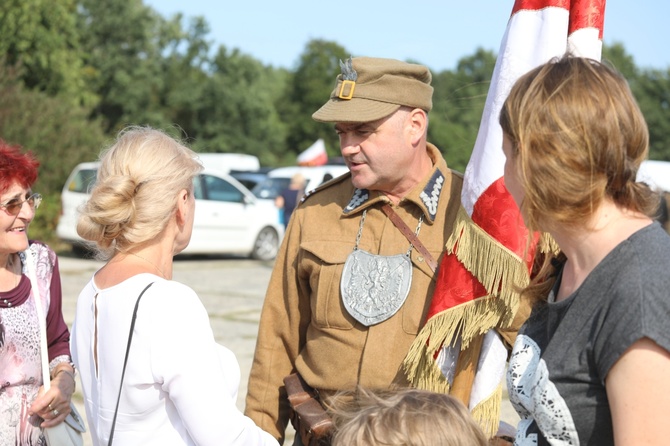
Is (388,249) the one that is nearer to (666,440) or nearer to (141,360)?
(141,360)

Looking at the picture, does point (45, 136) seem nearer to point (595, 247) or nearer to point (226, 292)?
point (226, 292)

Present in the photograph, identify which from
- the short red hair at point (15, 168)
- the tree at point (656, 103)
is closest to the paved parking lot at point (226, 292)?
the short red hair at point (15, 168)

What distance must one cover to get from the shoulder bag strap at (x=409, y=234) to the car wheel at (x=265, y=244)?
13.0 m

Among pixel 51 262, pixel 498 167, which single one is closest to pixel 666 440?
pixel 498 167

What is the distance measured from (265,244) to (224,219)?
134 cm

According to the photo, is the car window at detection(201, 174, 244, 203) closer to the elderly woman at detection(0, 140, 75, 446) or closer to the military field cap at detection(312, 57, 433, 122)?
the elderly woman at detection(0, 140, 75, 446)

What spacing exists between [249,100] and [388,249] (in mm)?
44906

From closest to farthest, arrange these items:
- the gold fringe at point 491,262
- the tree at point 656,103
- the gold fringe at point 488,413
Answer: the gold fringe at point 491,262
the gold fringe at point 488,413
the tree at point 656,103

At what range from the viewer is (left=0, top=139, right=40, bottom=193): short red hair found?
3.13 meters

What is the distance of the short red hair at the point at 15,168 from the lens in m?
3.13

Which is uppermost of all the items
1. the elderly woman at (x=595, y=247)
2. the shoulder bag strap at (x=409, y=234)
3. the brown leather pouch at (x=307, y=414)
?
the elderly woman at (x=595, y=247)

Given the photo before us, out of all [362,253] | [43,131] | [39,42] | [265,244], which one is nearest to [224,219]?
[265,244]

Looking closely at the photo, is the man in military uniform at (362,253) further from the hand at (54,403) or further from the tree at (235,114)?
the tree at (235,114)

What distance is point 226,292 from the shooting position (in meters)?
11.5
